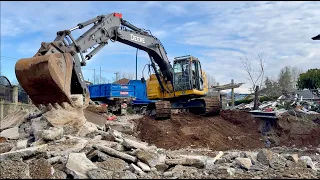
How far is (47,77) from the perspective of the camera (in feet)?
30.2

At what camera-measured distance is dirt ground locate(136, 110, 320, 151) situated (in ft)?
39.5

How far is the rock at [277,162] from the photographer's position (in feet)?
23.8

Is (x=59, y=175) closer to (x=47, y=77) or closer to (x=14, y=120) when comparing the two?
(x=47, y=77)

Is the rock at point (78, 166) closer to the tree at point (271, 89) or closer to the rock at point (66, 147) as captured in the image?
the rock at point (66, 147)

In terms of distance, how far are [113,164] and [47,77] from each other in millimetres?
3512

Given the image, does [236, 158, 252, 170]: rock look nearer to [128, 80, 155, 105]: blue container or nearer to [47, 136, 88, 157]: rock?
[47, 136, 88, 157]: rock

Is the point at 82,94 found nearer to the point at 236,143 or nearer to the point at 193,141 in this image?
the point at 193,141

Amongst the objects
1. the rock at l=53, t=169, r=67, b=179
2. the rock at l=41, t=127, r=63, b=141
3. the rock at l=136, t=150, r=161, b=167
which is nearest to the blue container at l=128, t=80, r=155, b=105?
the rock at l=41, t=127, r=63, b=141

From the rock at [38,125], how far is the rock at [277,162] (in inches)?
204

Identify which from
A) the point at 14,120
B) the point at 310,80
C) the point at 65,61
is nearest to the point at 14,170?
the point at 65,61

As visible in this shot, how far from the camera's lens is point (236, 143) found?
40.7 ft

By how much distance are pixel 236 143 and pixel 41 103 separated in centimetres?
614

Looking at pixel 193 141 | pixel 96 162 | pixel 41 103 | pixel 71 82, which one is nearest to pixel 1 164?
pixel 96 162

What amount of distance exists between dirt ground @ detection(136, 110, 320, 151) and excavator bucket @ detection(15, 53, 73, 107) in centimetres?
347
